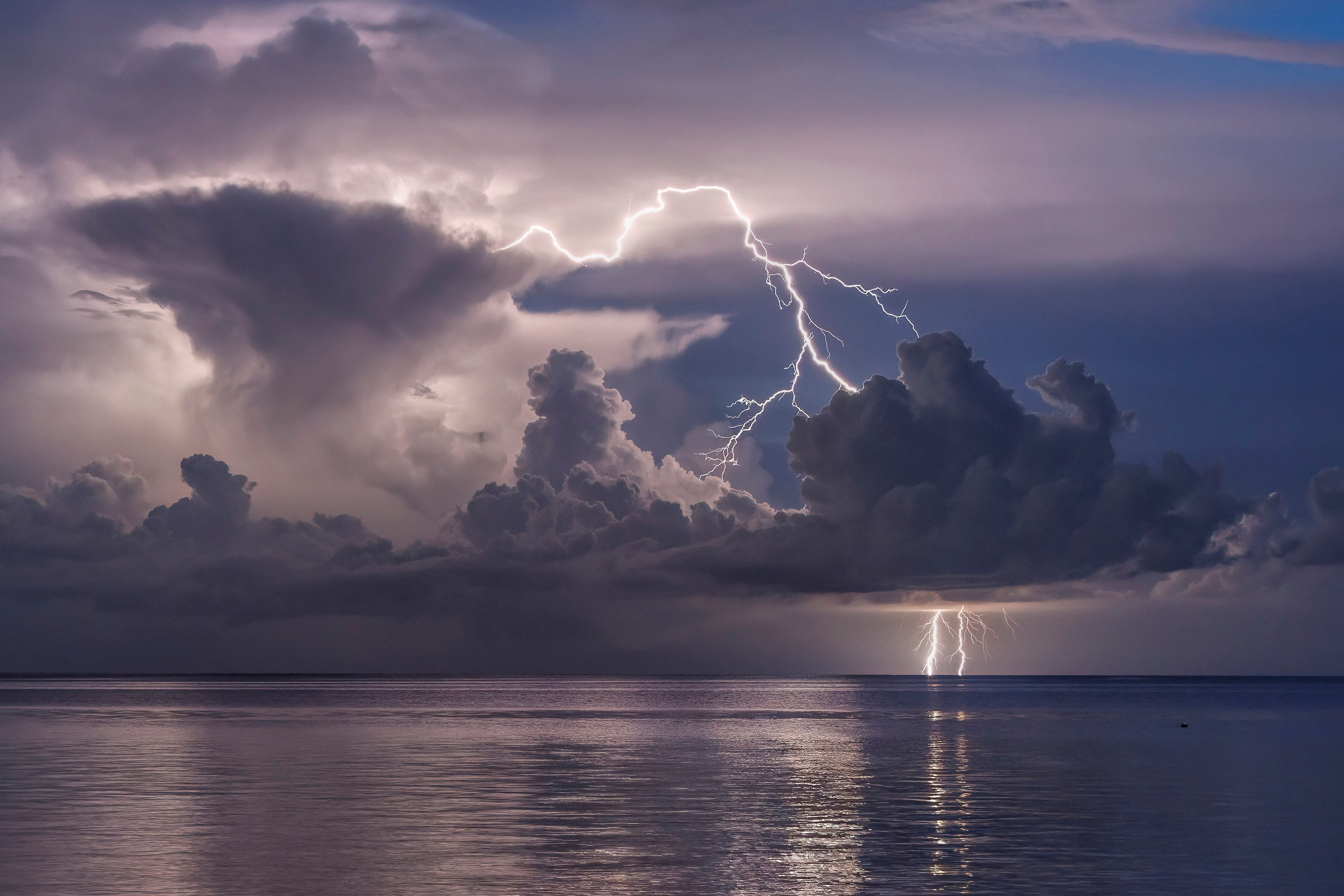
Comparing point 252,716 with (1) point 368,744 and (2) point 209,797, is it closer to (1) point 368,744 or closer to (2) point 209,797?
(1) point 368,744

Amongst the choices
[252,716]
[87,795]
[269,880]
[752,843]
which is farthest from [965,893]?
[252,716]

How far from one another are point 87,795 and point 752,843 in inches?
1174

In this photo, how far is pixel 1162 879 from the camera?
3591 centimetres

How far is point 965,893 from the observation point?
33.3m

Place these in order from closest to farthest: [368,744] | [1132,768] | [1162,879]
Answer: [1162,879] < [1132,768] < [368,744]

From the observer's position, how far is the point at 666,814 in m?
50.1

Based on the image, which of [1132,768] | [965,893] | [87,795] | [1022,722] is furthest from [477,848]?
[1022,722]

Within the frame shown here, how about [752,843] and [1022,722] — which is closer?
[752,843]

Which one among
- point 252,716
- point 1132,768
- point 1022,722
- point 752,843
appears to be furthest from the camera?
point 252,716

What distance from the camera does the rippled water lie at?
117 feet

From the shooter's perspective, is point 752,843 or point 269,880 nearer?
point 269,880

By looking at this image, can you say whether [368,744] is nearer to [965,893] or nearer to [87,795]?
[87,795]

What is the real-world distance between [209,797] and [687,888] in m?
29.0

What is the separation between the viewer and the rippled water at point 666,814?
3578 cm
